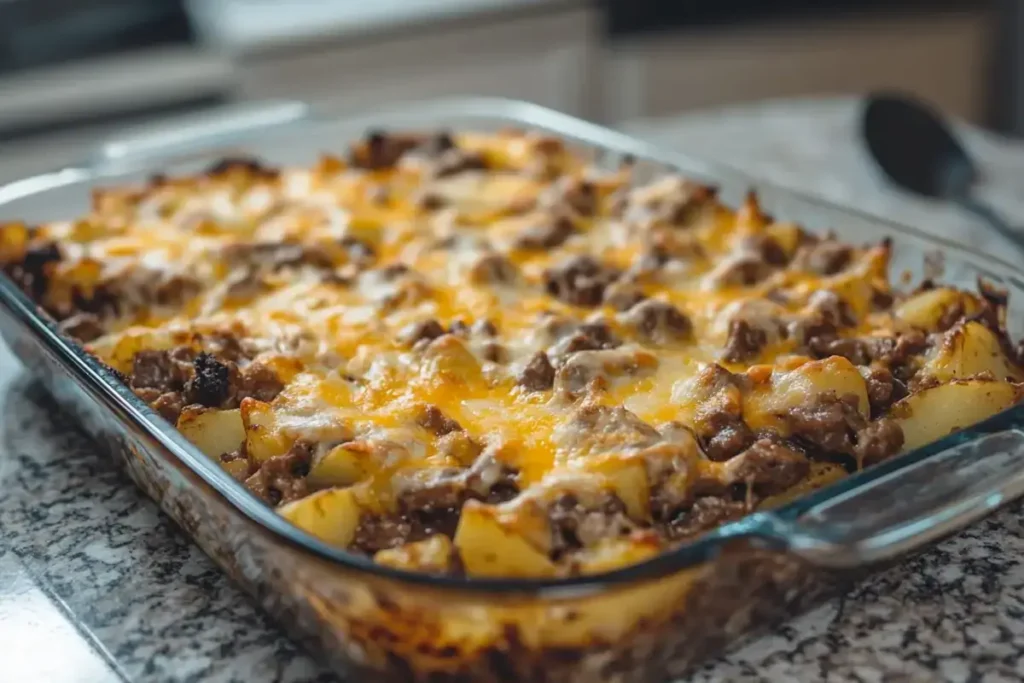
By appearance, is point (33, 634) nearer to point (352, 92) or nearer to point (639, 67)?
point (352, 92)

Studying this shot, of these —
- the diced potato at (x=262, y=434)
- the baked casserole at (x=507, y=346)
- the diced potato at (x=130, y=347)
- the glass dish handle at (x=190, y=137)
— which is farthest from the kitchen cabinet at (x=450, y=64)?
the diced potato at (x=262, y=434)

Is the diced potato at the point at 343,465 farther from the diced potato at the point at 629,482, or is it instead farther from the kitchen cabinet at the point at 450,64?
the kitchen cabinet at the point at 450,64

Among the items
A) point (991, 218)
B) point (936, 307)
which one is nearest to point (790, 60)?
point (991, 218)

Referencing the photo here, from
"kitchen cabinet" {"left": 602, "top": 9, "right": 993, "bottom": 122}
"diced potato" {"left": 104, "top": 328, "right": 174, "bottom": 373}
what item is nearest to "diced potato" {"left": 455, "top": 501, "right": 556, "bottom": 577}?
"diced potato" {"left": 104, "top": 328, "right": 174, "bottom": 373}

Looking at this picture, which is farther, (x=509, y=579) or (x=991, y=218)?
(x=991, y=218)

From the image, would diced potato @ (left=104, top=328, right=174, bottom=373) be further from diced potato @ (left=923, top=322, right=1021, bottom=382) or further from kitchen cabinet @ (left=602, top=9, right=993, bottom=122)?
kitchen cabinet @ (left=602, top=9, right=993, bottom=122)

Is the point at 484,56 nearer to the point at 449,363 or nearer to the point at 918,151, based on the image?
the point at 918,151

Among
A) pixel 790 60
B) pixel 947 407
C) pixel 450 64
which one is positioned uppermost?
pixel 947 407

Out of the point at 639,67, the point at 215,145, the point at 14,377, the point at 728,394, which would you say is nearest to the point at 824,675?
the point at 728,394
